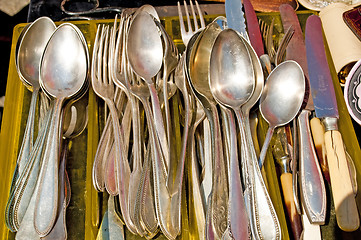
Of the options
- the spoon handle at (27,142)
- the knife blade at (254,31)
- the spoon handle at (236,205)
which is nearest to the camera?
the spoon handle at (236,205)

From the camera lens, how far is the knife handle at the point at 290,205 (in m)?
0.56

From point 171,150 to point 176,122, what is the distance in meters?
0.08

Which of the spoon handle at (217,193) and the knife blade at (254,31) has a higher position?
the knife blade at (254,31)

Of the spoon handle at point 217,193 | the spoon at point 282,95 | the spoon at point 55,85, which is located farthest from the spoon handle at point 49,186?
the spoon at point 282,95

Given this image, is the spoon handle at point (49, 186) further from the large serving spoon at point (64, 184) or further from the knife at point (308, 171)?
the knife at point (308, 171)

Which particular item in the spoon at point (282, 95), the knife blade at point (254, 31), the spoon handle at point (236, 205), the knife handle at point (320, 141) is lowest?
the spoon handle at point (236, 205)

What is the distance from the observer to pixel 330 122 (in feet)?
2.06

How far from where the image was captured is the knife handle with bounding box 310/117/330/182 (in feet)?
2.05

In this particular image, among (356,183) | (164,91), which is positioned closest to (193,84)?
(164,91)

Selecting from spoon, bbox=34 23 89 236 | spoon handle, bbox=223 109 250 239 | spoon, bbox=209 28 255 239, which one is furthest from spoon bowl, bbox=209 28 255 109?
spoon, bbox=34 23 89 236

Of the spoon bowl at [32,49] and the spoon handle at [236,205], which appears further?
the spoon bowl at [32,49]

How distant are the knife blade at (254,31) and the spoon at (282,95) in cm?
8

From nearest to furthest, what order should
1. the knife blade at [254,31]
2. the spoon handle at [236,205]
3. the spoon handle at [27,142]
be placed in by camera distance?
the spoon handle at [236,205]
the spoon handle at [27,142]
the knife blade at [254,31]

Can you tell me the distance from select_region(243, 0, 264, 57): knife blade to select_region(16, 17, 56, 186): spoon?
0.44m
